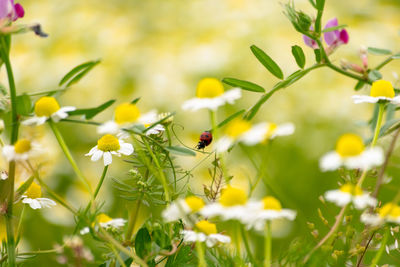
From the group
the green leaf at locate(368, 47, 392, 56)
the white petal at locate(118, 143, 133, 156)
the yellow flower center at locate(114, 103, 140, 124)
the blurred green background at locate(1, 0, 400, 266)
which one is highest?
the yellow flower center at locate(114, 103, 140, 124)

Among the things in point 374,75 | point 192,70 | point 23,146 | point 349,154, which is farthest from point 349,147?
point 192,70

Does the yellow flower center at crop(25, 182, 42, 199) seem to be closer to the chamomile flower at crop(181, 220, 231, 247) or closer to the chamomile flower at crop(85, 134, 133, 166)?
the chamomile flower at crop(85, 134, 133, 166)

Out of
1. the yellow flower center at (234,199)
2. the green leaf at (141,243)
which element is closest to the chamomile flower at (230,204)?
the yellow flower center at (234,199)

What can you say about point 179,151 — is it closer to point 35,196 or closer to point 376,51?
point 35,196

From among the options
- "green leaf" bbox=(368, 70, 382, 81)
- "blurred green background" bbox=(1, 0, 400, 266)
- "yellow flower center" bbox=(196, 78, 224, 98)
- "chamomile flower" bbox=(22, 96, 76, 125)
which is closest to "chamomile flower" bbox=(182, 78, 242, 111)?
"yellow flower center" bbox=(196, 78, 224, 98)

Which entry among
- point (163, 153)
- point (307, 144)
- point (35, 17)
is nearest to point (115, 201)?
point (307, 144)

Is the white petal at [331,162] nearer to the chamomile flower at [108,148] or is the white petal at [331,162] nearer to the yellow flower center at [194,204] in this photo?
the yellow flower center at [194,204]
